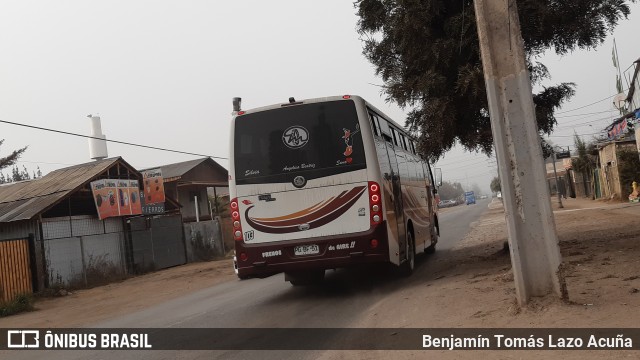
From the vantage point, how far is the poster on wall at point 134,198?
24016mm

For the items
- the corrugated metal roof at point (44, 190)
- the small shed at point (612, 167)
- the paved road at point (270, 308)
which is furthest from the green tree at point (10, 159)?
the small shed at point (612, 167)

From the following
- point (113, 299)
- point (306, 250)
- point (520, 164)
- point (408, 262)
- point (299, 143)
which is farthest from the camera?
point (113, 299)

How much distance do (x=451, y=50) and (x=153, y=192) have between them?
19056mm

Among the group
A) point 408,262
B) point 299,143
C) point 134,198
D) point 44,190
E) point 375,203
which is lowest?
point 408,262

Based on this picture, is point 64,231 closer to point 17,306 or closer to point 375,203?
point 17,306

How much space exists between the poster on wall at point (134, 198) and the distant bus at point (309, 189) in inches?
637

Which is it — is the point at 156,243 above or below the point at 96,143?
below

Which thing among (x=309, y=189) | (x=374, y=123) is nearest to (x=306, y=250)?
(x=309, y=189)

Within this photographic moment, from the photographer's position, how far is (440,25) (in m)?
9.95

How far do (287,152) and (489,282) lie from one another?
3.87 m

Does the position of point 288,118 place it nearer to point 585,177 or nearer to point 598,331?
point 598,331

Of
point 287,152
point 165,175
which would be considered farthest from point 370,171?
point 165,175

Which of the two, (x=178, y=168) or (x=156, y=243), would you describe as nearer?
(x=156, y=243)

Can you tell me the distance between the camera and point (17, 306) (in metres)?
14.0
